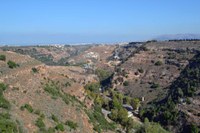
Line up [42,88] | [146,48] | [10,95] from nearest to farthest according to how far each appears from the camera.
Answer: [10,95]
[42,88]
[146,48]

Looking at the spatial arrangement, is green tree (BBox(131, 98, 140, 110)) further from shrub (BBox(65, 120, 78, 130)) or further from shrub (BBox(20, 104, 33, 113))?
shrub (BBox(20, 104, 33, 113))

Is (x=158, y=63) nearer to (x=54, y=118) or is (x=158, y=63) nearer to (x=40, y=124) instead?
(x=54, y=118)

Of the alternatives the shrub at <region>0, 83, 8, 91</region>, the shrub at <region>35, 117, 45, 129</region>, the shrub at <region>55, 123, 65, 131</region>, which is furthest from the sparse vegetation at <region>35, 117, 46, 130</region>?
the shrub at <region>0, 83, 8, 91</region>

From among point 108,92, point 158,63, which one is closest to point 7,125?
point 108,92

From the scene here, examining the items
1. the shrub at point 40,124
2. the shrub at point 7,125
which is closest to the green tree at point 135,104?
the shrub at point 40,124

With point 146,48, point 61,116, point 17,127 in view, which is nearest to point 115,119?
point 61,116

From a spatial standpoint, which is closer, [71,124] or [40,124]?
[40,124]

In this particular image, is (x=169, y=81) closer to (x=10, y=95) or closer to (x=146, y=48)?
(x=146, y=48)

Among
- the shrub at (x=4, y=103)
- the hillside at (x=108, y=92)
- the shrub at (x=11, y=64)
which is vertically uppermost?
the shrub at (x=11, y=64)

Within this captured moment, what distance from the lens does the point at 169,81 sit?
8862 centimetres

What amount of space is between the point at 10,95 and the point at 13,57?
9.28 meters

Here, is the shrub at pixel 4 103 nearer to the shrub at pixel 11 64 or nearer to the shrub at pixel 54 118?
the shrub at pixel 54 118

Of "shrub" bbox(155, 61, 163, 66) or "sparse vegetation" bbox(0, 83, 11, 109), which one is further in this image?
"shrub" bbox(155, 61, 163, 66)

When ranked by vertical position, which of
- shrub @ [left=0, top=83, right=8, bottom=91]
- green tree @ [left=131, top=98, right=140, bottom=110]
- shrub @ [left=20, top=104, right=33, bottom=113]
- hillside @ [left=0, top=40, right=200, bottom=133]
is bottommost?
green tree @ [left=131, top=98, right=140, bottom=110]
